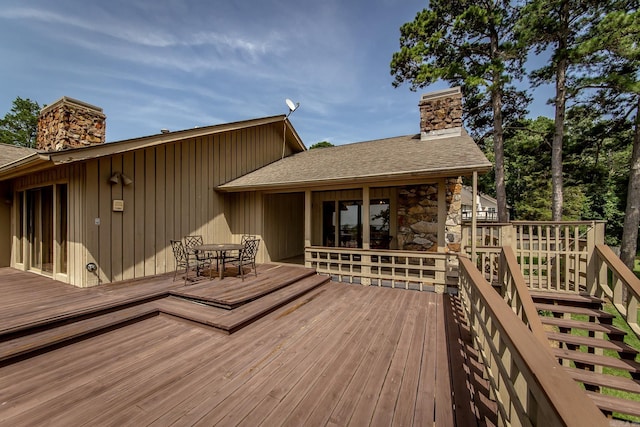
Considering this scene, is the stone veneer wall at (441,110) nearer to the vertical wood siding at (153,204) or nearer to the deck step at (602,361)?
the vertical wood siding at (153,204)

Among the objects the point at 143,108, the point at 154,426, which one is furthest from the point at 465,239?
the point at 143,108

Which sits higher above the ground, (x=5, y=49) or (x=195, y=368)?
(x=5, y=49)

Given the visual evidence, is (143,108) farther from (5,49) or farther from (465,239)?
(465,239)

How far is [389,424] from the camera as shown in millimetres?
1943

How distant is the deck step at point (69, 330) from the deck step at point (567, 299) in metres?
6.57

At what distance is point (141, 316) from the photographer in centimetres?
388

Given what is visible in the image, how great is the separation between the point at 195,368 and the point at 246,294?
5.90 ft

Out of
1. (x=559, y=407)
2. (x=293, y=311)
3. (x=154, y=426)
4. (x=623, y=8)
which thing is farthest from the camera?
(x=623, y=8)

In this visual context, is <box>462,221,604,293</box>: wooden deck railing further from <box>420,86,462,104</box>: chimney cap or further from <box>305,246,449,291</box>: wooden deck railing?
<box>420,86,462,104</box>: chimney cap

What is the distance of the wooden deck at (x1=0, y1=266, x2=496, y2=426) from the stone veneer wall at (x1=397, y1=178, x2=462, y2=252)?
2118 mm

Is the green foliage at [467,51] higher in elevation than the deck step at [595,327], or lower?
higher

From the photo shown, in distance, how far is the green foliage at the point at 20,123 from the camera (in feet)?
66.4

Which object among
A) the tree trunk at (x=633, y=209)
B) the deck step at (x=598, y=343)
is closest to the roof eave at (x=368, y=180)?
the deck step at (x=598, y=343)

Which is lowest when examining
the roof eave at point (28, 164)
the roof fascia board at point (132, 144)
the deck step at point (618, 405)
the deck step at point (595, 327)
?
the deck step at point (618, 405)
